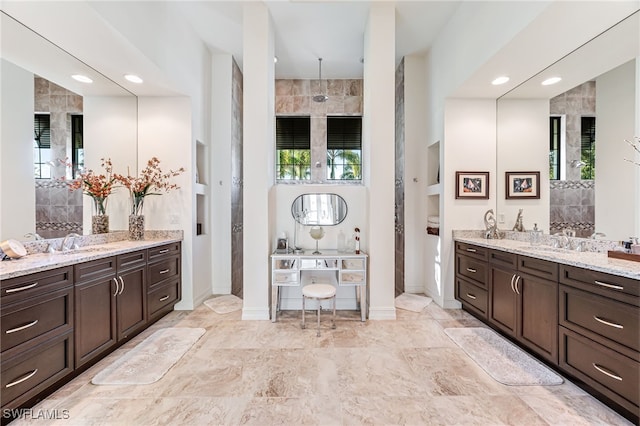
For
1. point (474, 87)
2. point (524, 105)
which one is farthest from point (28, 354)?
point (524, 105)

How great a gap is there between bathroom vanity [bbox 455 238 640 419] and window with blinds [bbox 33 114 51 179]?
4.42m

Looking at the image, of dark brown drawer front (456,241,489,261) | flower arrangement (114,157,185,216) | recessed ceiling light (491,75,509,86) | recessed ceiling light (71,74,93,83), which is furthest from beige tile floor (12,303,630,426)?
recessed ceiling light (491,75,509,86)

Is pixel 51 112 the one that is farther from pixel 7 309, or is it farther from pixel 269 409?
pixel 269 409

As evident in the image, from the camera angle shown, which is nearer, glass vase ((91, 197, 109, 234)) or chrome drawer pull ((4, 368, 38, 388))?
chrome drawer pull ((4, 368, 38, 388))

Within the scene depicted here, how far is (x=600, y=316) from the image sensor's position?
6.28 feet

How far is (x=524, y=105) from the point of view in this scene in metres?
3.50

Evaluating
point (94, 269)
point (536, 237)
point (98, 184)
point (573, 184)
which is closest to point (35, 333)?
point (94, 269)

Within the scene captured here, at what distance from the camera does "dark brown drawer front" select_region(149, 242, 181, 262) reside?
3.22 meters

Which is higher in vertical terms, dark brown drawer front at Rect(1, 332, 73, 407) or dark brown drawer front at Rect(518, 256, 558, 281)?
dark brown drawer front at Rect(518, 256, 558, 281)

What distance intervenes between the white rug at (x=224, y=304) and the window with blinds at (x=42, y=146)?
2.33 metres

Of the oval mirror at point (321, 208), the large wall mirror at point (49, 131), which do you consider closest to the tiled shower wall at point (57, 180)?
the large wall mirror at point (49, 131)

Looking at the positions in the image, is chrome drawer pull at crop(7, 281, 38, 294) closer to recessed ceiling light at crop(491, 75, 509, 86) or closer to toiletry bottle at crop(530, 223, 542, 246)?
toiletry bottle at crop(530, 223, 542, 246)

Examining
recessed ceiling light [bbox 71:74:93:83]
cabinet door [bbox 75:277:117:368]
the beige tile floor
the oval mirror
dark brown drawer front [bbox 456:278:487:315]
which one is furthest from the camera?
the oval mirror

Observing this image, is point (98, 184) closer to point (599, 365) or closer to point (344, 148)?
point (344, 148)
